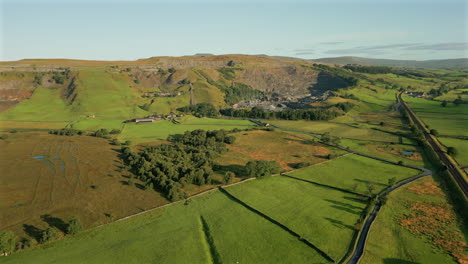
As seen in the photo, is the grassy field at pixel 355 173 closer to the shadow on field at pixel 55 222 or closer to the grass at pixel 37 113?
the shadow on field at pixel 55 222

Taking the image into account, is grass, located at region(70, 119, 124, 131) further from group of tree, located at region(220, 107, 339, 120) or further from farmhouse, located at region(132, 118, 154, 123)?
group of tree, located at region(220, 107, 339, 120)

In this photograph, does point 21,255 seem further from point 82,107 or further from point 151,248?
point 82,107

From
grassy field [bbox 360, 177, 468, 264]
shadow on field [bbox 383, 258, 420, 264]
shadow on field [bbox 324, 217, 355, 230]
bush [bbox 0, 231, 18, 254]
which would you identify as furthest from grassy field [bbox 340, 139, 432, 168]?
bush [bbox 0, 231, 18, 254]

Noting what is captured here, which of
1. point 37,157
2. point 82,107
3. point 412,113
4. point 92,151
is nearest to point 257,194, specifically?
point 92,151

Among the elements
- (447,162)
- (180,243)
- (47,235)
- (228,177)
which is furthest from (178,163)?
(447,162)

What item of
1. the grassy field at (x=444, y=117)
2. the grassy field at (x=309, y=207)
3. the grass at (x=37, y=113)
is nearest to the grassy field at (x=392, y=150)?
the grassy field at (x=444, y=117)

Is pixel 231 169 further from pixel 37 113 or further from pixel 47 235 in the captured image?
pixel 37 113
